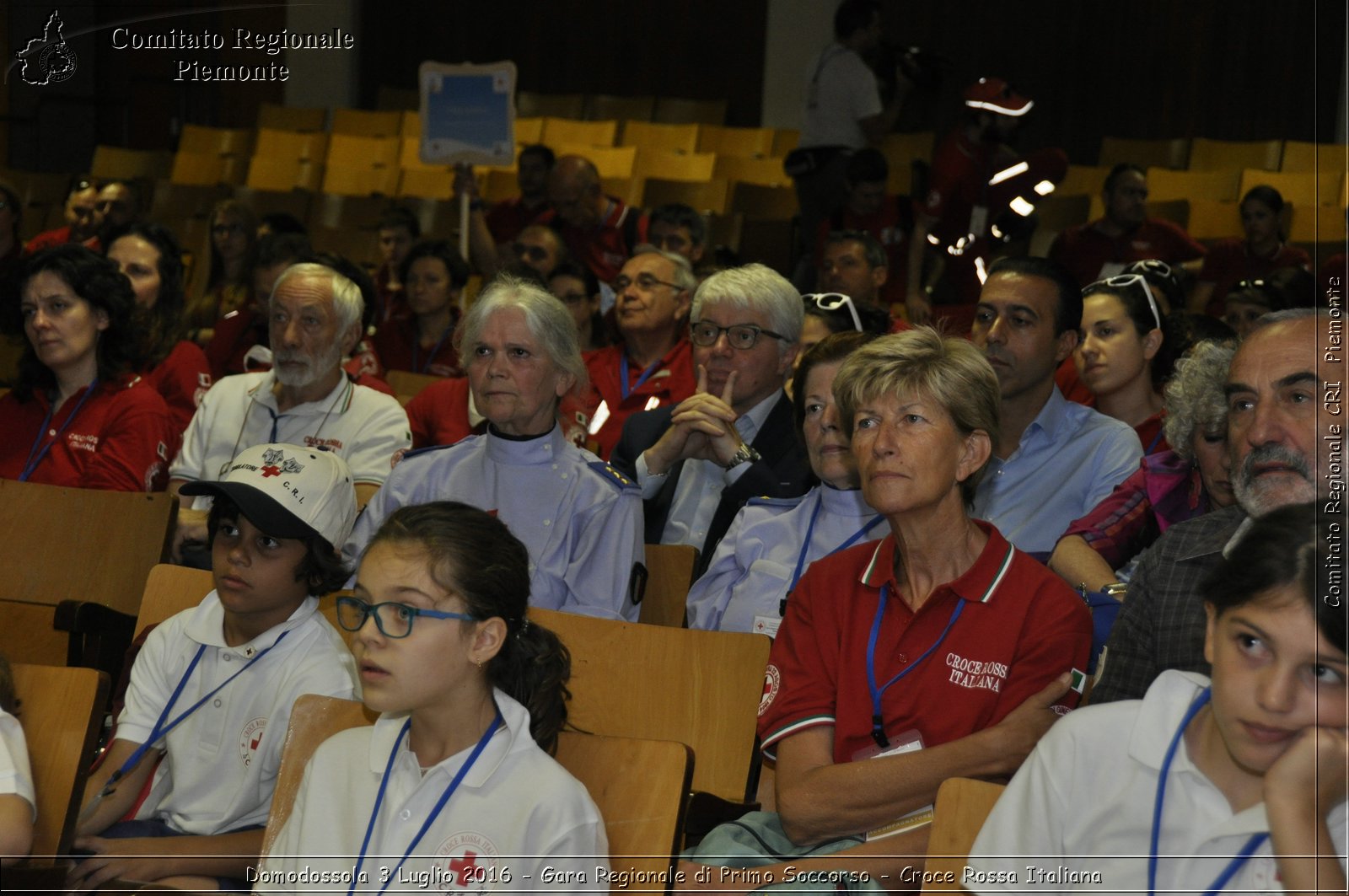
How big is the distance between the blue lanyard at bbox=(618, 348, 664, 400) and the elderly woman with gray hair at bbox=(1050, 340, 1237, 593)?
2.03 meters

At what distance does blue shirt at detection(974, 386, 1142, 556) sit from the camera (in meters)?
3.01

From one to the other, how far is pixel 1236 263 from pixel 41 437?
524cm

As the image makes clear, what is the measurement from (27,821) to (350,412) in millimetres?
1908

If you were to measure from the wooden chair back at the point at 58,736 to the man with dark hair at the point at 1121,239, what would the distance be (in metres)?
5.22

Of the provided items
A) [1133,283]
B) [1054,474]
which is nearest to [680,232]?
[1133,283]

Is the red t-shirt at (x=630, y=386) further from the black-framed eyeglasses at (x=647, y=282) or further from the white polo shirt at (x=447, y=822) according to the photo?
the white polo shirt at (x=447, y=822)

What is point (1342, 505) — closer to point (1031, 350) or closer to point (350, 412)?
point (1031, 350)

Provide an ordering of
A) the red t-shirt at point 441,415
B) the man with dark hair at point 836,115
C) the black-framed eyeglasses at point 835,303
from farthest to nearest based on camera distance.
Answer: the man with dark hair at point 836,115
the red t-shirt at point 441,415
the black-framed eyeglasses at point 835,303

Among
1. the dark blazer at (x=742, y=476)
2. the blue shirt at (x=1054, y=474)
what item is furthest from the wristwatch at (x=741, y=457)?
the blue shirt at (x=1054, y=474)

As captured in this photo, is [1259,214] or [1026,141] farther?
[1026,141]

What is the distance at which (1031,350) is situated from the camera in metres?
3.25

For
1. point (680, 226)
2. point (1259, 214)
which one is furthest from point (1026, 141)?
point (680, 226)

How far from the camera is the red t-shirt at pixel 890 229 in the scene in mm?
6586

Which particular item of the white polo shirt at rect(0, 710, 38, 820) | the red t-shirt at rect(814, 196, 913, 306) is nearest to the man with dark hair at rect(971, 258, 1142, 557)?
the white polo shirt at rect(0, 710, 38, 820)
